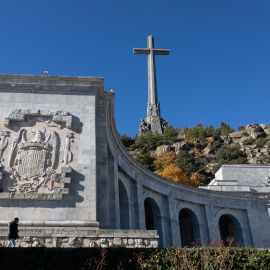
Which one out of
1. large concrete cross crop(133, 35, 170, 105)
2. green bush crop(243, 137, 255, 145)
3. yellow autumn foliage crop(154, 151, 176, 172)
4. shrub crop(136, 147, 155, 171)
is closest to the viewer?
yellow autumn foliage crop(154, 151, 176, 172)

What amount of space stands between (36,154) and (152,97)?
301 feet

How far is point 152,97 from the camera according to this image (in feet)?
351

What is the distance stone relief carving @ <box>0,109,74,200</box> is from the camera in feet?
51.6

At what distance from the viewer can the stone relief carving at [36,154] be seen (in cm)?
1573

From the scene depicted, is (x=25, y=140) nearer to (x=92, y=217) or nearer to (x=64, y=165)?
(x=64, y=165)

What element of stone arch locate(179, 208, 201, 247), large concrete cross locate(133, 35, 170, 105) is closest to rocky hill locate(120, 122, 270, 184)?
large concrete cross locate(133, 35, 170, 105)

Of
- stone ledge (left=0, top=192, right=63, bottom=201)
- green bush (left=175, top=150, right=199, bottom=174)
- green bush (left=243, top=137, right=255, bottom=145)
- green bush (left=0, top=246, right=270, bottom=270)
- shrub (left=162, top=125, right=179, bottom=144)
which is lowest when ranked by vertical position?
green bush (left=0, top=246, right=270, bottom=270)

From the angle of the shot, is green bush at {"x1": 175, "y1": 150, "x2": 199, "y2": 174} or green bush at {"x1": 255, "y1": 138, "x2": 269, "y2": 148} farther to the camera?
green bush at {"x1": 255, "y1": 138, "x2": 269, "y2": 148}

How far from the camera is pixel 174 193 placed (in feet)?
103

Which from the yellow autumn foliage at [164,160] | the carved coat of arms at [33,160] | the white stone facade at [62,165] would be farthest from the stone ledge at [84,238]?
the yellow autumn foliage at [164,160]

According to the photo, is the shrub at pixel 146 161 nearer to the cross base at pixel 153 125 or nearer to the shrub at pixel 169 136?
the shrub at pixel 169 136

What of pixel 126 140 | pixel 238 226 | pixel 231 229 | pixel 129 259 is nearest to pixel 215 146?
pixel 126 140

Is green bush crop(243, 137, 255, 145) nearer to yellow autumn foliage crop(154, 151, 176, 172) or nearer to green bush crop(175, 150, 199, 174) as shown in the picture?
green bush crop(175, 150, 199, 174)

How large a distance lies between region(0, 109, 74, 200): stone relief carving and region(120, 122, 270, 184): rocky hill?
55.2 meters
